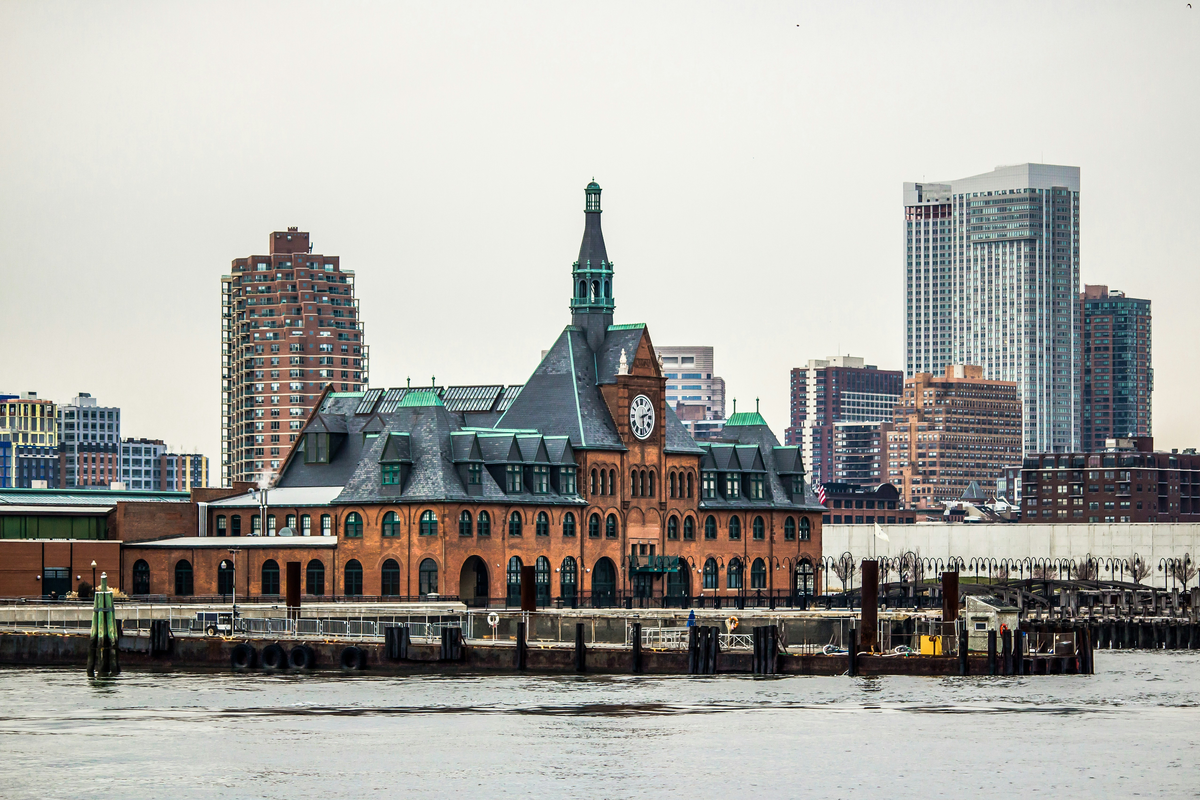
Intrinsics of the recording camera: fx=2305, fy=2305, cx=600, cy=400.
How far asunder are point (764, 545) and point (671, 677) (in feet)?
211

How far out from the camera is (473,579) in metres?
164

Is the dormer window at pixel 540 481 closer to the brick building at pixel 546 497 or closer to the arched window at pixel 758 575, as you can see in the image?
the brick building at pixel 546 497

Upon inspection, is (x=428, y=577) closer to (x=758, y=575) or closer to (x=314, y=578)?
(x=314, y=578)

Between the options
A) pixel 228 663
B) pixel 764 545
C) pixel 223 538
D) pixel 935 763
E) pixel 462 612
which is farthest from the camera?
pixel 764 545

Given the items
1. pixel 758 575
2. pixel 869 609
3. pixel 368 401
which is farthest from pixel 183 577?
pixel 869 609

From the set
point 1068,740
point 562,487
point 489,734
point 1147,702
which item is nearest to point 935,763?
point 1068,740

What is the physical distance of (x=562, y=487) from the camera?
6634 inches

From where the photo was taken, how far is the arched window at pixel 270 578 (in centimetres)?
16175

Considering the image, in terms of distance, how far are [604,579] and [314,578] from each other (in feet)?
76.5

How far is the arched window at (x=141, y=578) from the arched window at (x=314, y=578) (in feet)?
37.6

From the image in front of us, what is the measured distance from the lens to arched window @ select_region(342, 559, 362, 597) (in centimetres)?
16012

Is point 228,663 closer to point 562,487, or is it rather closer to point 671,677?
point 671,677

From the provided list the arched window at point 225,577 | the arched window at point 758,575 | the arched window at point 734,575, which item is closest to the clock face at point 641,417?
the arched window at point 734,575

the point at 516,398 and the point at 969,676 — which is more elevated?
the point at 516,398
